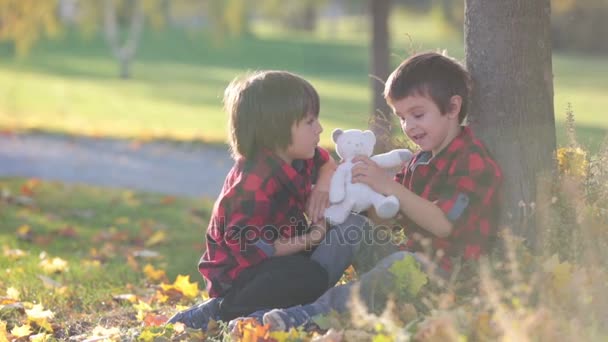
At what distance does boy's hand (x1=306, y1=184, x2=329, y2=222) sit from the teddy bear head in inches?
6.5

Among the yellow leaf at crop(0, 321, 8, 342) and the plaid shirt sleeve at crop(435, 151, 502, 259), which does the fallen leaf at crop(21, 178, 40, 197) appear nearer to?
the yellow leaf at crop(0, 321, 8, 342)

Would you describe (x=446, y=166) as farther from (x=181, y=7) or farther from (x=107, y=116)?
(x=181, y=7)

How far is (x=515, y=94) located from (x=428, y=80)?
45 centimetres

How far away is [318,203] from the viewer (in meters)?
3.72

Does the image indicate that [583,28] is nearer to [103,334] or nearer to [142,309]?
[142,309]

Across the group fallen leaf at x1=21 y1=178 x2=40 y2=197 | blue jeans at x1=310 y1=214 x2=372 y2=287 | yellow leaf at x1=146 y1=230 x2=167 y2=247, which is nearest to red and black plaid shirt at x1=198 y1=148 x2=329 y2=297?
blue jeans at x1=310 y1=214 x2=372 y2=287

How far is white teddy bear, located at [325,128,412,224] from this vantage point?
11.5 ft

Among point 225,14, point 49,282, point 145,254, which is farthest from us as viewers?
point 225,14

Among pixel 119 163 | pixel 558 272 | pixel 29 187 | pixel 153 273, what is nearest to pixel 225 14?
pixel 119 163

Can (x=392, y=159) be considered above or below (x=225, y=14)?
below

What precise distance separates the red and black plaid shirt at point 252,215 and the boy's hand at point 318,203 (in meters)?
0.06

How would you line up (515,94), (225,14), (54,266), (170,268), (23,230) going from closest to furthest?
(515,94)
(54,266)
(170,268)
(23,230)
(225,14)

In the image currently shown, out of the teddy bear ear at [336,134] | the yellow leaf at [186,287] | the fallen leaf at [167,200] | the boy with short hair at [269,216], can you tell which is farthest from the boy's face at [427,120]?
the fallen leaf at [167,200]

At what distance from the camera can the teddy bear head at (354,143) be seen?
3688 mm
